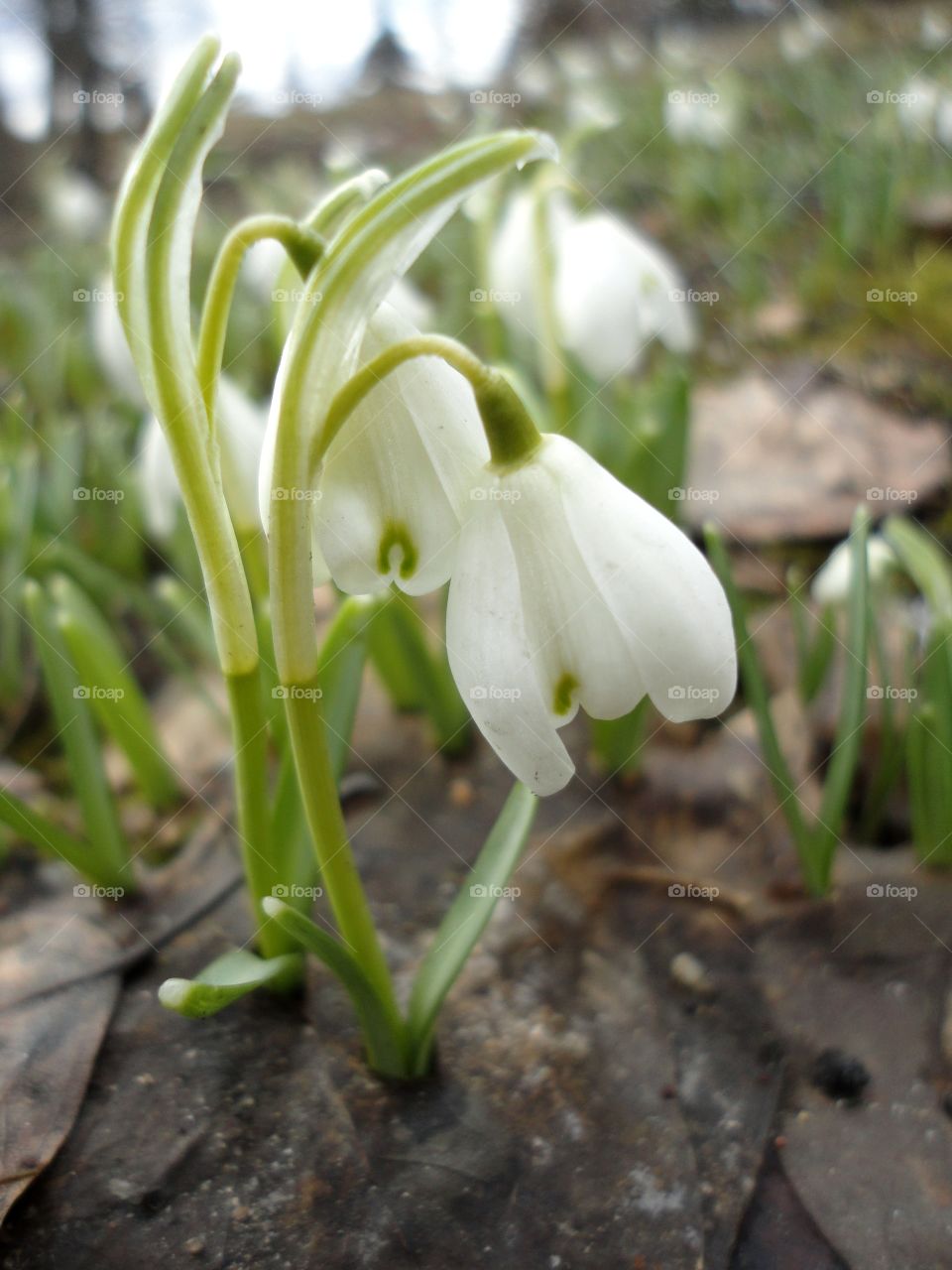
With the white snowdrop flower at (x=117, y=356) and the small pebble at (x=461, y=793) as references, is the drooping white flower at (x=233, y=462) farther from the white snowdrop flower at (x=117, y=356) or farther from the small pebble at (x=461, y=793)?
the white snowdrop flower at (x=117, y=356)

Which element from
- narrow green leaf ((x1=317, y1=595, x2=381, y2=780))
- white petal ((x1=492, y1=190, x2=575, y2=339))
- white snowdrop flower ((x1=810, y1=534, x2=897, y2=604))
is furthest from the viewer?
white petal ((x1=492, y1=190, x2=575, y2=339))

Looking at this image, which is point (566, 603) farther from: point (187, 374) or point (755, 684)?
point (755, 684)

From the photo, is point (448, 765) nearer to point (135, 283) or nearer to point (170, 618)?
point (170, 618)

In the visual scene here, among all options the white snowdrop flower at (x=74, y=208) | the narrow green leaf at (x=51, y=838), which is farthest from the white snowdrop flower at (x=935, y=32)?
the narrow green leaf at (x=51, y=838)

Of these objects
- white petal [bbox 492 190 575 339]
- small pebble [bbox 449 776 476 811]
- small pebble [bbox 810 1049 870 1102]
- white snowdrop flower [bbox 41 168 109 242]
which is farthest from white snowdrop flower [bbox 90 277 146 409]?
white snowdrop flower [bbox 41 168 109 242]

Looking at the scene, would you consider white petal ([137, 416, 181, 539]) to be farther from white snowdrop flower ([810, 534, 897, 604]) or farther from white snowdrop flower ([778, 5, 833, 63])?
white snowdrop flower ([778, 5, 833, 63])

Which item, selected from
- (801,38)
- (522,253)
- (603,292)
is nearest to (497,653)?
(603,292)

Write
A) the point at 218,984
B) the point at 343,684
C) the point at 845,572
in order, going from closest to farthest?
the point at 218,984 → the point at 343,684 → the point at 845,572
